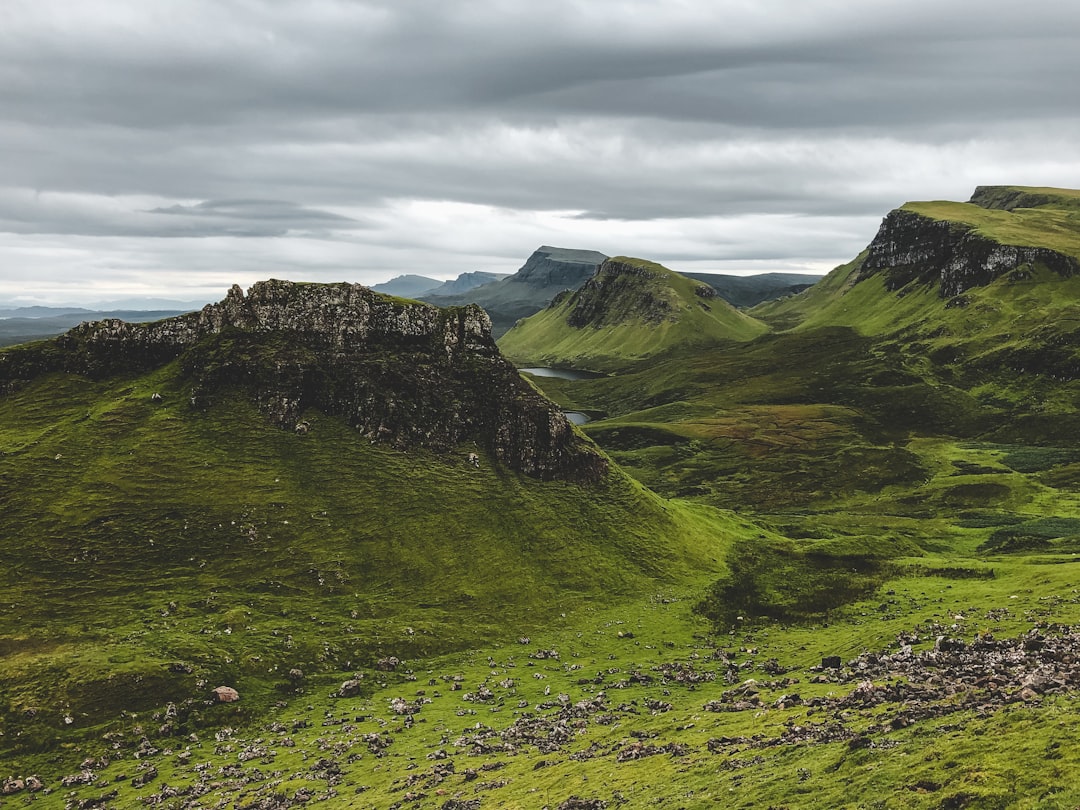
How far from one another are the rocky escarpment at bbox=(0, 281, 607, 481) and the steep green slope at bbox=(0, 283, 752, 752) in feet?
1.27

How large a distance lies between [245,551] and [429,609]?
23.2 meters

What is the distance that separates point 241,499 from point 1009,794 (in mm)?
82981

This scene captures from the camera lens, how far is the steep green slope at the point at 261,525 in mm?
65938

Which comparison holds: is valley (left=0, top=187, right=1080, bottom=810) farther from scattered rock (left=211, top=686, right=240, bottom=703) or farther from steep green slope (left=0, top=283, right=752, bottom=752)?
scattered rock (left=211, top=686, right=240, bottom=703)

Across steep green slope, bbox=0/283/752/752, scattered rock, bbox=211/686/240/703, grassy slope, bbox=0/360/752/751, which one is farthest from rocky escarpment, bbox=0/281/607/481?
scattered rock, bbox=211/686/240/703

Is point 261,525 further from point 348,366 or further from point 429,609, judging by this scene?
point 348,366

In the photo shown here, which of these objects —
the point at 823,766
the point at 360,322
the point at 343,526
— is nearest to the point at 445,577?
the point at 343,526

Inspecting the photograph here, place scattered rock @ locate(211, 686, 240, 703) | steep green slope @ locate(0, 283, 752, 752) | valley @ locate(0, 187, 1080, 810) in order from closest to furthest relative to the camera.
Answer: valley @ locate(0, 187, 1080, 810) < scattered rock @ locate(211, 686, 240, 703) < steep green slope @ locate(0, 283, 752, 752)

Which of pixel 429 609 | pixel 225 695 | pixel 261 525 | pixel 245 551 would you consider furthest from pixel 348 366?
pixel 225 695

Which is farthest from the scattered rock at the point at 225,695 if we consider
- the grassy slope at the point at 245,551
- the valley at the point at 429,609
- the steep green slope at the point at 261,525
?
the grassy slope at the point at 245,551

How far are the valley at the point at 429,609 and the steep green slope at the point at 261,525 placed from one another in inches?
13.8

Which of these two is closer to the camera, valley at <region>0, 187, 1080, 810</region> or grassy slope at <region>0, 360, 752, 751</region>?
valley at <region>0, 187, 1080, 810</region>

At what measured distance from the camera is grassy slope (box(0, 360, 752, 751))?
65.0m

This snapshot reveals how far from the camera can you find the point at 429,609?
82.8 meters
